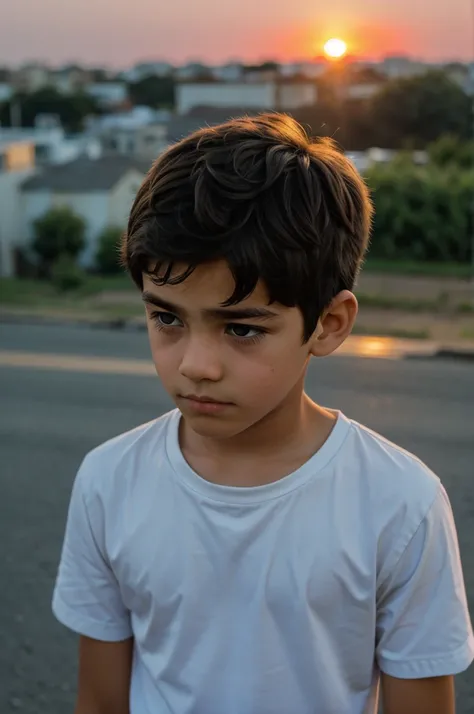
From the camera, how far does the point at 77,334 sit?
11.5 metres

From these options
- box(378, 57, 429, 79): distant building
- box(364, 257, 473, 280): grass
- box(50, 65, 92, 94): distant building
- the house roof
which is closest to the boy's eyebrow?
box(364, 257, 473, 280): grass

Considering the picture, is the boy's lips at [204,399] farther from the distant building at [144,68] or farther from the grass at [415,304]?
the distant building at [144,68]

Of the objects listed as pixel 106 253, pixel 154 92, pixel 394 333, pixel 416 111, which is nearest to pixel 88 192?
pixel 106 253

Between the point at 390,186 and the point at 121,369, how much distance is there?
585 inches

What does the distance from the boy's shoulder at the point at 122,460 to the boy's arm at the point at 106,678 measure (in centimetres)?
26

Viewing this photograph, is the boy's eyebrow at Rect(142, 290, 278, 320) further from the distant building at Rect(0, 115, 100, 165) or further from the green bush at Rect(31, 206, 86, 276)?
the distant building at Rect(0, 115, 100, 165)

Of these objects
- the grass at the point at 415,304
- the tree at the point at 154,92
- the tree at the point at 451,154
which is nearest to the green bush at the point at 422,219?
the tree at the point at 451,154

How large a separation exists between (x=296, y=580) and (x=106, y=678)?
39 centimetres

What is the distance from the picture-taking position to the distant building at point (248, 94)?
44.3 metres

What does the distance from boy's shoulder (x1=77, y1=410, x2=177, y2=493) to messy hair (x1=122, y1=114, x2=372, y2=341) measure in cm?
26

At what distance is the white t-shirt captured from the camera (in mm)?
1213

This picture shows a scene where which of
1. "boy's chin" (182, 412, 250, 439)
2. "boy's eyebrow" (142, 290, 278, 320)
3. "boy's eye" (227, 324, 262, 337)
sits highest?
"boy's eyebrow" (142, 290, 278, 320)

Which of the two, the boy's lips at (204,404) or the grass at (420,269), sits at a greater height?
the boy's lips at (204,404)

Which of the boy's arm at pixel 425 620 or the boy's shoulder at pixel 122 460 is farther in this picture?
the boy's shoulder at pixel 122 460
